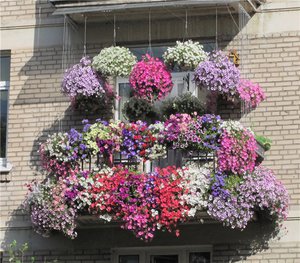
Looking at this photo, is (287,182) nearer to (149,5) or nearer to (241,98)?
(241,98)

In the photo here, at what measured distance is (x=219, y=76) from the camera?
15.6 m

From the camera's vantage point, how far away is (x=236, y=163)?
14.9 metres

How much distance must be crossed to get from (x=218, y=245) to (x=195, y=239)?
0.35 m

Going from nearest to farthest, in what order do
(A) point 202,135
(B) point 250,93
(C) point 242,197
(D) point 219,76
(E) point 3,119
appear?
(C) point 242,197
(A) point 202,135
(D) point 219,76
(B) point 250,93
(E) point 3,119

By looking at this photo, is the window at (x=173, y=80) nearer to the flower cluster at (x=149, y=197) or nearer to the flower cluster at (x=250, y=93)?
the flower cluster at (x=250, y=93)

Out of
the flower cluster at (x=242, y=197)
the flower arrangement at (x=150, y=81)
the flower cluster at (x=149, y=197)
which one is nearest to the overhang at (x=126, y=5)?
the flower arrangement at (x=150, y=81)

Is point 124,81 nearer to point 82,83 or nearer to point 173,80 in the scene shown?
point 173,80

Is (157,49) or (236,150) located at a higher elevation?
(157,49)

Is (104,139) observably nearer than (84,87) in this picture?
Yes

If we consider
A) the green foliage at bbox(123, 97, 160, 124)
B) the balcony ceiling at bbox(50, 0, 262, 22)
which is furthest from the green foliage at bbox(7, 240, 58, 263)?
the balcony ceiling at bbox(50, 0, 262, 22)

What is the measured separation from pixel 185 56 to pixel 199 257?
9.73ft

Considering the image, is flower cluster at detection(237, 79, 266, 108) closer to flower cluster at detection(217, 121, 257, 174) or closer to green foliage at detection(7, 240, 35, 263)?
flower cluster at detection(217, 121, 257, 174)

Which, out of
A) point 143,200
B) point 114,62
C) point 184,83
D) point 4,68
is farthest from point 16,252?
point 184,83

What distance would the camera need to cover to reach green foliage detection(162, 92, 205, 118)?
15977mm
